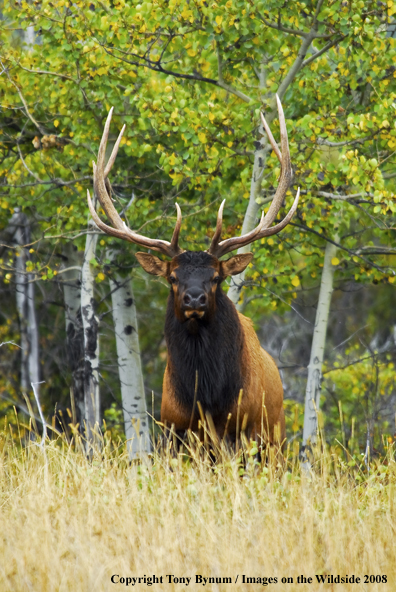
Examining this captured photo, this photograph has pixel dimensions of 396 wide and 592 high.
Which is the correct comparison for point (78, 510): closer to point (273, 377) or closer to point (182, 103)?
point (273, 377)

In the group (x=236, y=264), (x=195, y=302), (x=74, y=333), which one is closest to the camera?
(x=195, y=302)

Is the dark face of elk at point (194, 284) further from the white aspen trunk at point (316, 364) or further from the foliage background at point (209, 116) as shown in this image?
the white aspen trunk at point (316, 364)

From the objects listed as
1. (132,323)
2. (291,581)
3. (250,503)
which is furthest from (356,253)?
(291,581)

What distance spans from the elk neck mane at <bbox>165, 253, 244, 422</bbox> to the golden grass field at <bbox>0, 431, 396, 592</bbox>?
154 centimetres

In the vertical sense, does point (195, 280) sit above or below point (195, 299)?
above

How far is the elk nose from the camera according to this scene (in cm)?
616

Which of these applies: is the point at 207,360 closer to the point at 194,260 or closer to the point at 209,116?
the point at 194,260

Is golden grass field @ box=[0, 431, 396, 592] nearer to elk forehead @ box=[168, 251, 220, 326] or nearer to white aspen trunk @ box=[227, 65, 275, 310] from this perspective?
elk forehead @ box=[168, 251, 220, 326]

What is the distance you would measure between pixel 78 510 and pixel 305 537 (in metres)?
1.24

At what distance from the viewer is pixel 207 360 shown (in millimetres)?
6570

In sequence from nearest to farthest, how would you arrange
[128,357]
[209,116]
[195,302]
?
[195,302], [209,116], [128,357]

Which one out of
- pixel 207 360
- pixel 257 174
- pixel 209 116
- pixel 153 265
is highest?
pixel 209 116

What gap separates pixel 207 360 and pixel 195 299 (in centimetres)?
65

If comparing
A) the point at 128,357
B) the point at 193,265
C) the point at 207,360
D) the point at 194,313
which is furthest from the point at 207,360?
the point at 128,357
